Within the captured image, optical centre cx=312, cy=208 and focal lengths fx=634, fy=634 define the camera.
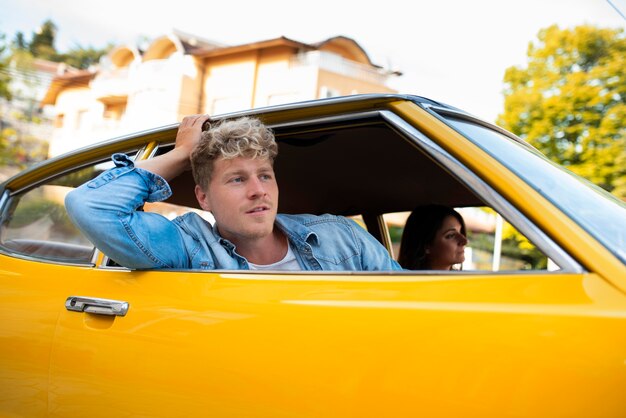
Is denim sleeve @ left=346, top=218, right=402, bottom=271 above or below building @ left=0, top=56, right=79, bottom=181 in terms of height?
below

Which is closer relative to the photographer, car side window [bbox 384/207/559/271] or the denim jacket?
car side window [bbox 384/207/559/271]

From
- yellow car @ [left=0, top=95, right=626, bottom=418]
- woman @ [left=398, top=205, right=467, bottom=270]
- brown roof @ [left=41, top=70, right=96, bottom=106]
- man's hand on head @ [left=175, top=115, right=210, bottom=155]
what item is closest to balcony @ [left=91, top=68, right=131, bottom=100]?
brown roof @ [left=41, top=70, right=96, bottom=106]

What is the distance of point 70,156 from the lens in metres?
2.76

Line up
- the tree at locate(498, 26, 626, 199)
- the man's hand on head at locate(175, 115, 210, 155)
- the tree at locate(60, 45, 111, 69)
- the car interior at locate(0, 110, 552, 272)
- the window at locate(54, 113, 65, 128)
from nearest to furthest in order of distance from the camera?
1. the man's hand on head at locate(175, 115, 210, 155)
2. the car interior at locate(0, 110, 552, 272)
3. the tree at locate(498, 26, 626, 199)
4. the window at locate(54, 113, 65, 128)
5. the tree at locate(60, 45, 111, 69)

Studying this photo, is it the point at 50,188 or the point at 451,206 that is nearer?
the point at 50,188

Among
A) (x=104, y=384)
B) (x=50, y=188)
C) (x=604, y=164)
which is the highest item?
(x=604, y=164)

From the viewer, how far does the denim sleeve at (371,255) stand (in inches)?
97.6

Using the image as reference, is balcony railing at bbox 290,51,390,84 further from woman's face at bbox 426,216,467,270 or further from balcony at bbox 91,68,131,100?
woman's face at bbox 426,216,467,270

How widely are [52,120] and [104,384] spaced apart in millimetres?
40632

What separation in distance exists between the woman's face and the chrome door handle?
2.03 meters

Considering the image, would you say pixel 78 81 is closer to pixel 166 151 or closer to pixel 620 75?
pixel 620 75

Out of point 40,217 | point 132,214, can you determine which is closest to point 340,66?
point 40,217

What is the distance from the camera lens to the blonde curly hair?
89.4 inches

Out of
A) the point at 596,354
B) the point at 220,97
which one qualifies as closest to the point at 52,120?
the point at 220,97
